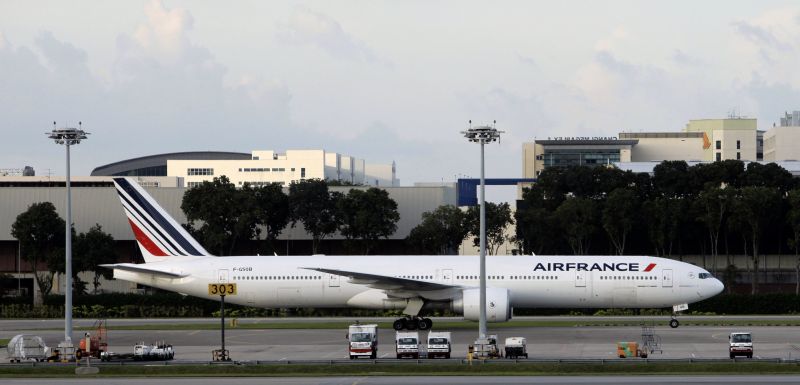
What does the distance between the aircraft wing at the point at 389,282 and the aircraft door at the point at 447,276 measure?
2.63ft

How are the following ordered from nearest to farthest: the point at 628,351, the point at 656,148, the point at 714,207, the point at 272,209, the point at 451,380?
the point at 451,380 < the point at 628,351 < the point at 714,207 < the point at 272,209 < the point at 656,148

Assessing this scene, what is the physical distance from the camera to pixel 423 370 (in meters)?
39.8

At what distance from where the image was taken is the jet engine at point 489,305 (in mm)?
58062

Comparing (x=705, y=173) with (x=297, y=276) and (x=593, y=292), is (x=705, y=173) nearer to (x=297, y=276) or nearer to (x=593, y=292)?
(x=593, y=292)

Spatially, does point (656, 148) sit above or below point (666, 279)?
above

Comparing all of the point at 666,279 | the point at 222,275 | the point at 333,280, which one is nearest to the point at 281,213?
the point at 222,275

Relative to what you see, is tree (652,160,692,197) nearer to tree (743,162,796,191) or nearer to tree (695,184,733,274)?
tree (743,162,796,191)

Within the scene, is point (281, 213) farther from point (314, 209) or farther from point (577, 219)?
point (577, 219)

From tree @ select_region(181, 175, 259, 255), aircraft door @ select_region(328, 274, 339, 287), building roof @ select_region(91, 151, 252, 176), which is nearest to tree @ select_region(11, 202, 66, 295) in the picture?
tree @ select_region(181, 175, 259, 255)

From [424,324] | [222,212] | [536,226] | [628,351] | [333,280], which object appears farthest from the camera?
[536,226]

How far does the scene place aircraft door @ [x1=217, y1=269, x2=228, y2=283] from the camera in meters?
63.5

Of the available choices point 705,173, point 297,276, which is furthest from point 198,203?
point 705,173

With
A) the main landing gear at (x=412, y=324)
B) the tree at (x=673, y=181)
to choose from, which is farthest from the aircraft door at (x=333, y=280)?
the tree at (x=673, y=181)

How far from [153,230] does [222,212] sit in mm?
27444
